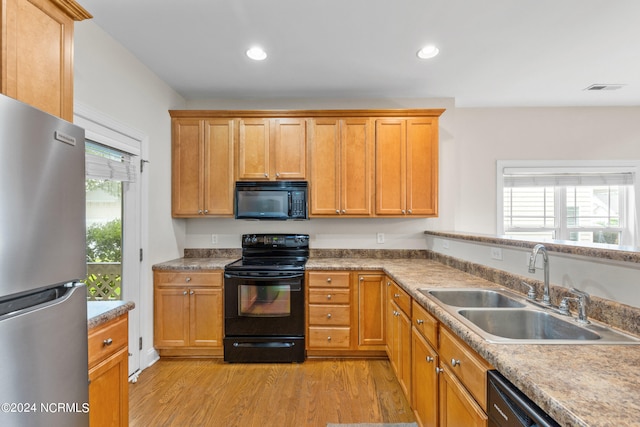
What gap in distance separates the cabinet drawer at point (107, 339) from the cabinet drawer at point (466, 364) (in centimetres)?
154

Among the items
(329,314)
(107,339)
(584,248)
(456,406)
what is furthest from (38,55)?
(329,314)

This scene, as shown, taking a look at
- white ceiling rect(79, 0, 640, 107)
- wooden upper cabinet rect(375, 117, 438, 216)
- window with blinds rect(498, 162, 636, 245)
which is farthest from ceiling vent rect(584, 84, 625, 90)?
wooden upper cabinet rect(375, 117, 438, 216)

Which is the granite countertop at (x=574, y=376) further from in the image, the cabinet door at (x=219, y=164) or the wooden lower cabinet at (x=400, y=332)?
the cabinet door at (x=219, y=164)

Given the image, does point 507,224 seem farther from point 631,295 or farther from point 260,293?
point 260,293

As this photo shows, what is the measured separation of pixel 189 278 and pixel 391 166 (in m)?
2.31

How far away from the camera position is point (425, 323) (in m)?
1.63

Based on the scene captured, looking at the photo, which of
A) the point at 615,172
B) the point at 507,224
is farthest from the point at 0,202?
the point at 615,172

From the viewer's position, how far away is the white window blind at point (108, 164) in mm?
2072

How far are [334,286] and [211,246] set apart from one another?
157 cm

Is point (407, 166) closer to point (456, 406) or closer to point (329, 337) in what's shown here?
point (329, 337)

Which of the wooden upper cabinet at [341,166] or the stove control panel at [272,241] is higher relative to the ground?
the wooden upper cabinet at [341,166]

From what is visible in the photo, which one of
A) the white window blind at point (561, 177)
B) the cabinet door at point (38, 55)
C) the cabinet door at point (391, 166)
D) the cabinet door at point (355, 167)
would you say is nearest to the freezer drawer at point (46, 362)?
the cabinet door at point (38, 55)

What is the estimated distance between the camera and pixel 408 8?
1.97 meters

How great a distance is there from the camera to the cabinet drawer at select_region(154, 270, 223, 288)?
110 inches
